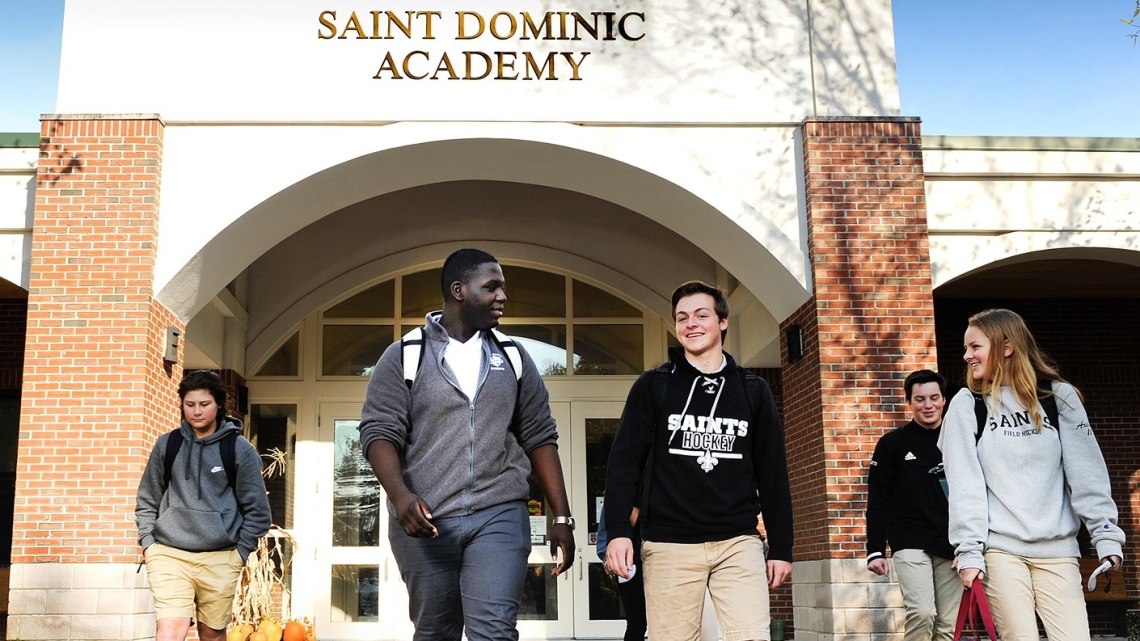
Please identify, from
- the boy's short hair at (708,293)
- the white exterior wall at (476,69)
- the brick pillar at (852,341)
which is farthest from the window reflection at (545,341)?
the boy's short hair at (708,293)

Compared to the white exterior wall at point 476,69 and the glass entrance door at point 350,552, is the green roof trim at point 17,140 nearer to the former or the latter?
the white exterior wall at point 476,69

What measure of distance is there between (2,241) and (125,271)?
1170mm

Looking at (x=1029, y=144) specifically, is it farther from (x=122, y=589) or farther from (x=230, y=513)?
(x=122, y=589)

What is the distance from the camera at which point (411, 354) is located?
163 inches

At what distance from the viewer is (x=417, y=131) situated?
9289 mm

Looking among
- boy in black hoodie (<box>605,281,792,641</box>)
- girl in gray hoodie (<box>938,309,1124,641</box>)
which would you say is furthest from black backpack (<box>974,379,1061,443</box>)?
boy in black hoodie (<box>605,281,792,641</box>)

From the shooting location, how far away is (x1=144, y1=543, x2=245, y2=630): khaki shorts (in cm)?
569

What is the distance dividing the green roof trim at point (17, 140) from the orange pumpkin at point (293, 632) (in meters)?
4.53

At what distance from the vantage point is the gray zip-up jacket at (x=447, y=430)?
3.94 metres

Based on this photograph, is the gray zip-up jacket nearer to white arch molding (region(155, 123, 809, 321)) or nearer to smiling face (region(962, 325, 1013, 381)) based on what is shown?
smiling face (region(962, 325, 1013, 381))

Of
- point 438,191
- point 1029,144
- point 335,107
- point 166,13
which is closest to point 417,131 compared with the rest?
point 335,107

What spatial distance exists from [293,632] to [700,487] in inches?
249

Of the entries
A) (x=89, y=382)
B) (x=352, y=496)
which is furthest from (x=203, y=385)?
(x=352, y=496)

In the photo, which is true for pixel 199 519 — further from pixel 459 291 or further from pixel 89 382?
pixel 89 382
